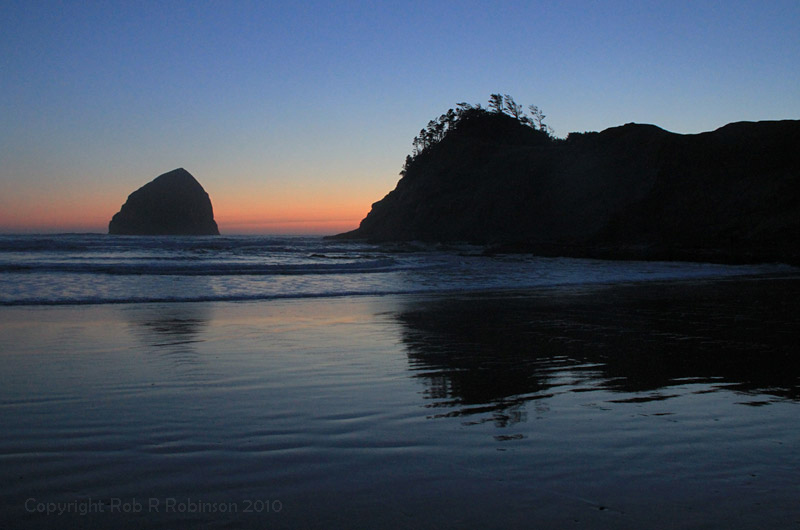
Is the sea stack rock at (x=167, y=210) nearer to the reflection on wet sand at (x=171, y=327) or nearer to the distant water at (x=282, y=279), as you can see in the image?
the distant water at (x=282, y=279)

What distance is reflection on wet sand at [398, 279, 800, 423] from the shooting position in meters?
4.94

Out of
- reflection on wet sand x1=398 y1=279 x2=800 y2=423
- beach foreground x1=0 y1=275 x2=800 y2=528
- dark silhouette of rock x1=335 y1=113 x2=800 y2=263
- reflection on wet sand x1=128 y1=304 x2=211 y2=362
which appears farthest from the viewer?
dark silhouette of rock x1=335 y1=113 x2=800 y2=263

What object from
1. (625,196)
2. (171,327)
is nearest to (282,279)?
(171,327)

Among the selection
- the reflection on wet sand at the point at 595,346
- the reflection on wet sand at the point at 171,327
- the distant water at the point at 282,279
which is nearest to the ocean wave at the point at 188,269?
the distant water at the point at 282,279

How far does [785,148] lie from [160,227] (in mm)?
140605

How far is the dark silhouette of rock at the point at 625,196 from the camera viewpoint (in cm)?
2898

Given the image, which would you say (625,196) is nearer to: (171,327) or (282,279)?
(282,279)

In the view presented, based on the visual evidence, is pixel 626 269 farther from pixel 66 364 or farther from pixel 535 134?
pixel 535 134

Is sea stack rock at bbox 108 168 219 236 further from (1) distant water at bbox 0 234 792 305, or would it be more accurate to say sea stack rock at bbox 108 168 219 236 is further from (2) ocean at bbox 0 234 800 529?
(2) ocean at bbox 0 234 800 529

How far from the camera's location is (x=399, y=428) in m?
3.73

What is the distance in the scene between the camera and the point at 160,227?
5881 inches

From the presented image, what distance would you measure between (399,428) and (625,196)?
4002 cm

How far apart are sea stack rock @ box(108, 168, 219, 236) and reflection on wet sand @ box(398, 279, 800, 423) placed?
146626mm

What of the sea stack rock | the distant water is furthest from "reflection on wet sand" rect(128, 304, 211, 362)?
the sea stack rock
